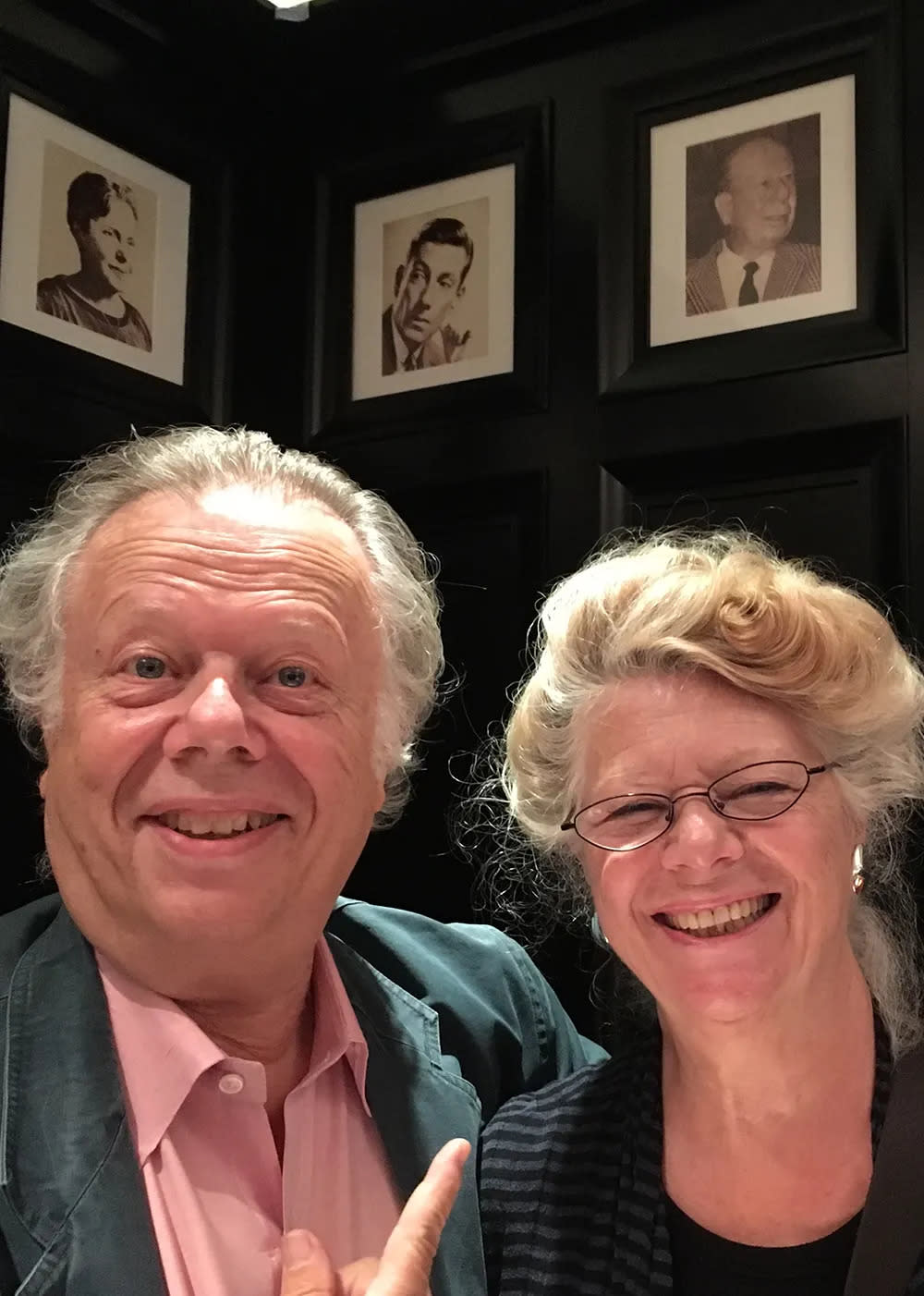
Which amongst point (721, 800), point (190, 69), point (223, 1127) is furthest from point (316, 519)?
point (190, 69)

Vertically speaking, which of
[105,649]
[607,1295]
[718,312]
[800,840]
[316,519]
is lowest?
[607,1295]

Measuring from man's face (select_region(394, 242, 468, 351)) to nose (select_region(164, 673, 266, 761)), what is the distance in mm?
1288

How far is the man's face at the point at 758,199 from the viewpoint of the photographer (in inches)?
83.9

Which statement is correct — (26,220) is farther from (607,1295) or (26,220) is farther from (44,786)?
(607,1295)

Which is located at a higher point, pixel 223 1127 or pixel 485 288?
pixel 485 288

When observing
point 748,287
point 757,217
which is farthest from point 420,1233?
point 757,217

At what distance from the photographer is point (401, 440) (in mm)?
2434

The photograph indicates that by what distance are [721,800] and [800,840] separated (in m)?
0.10

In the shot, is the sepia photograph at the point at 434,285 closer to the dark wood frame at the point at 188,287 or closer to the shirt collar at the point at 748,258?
the dark wood frame at the point at 188,287

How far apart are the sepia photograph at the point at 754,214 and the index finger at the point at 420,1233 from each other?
1519mm

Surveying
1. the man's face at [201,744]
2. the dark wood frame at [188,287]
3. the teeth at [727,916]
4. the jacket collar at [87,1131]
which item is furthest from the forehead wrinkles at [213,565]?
the dark wood frame at [188,287]

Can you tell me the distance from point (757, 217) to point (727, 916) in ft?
4.33

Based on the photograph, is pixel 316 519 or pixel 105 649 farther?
pixel 316 519

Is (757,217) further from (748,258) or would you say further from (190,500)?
(190,500)
